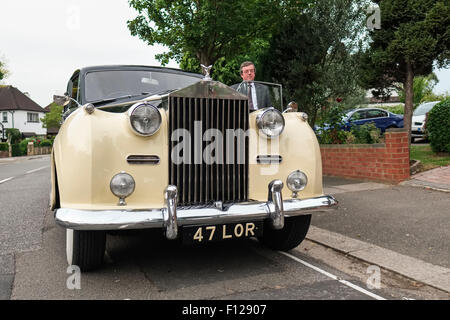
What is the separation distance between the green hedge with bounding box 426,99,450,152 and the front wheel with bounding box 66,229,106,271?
7995 mm

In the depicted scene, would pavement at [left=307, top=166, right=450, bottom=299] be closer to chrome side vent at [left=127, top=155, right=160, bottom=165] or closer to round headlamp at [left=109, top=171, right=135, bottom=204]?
chrome side vent at [left=127, top=155, right=160, bottom=165]

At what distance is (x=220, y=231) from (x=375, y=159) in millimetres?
5588

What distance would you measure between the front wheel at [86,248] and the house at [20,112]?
176 ft

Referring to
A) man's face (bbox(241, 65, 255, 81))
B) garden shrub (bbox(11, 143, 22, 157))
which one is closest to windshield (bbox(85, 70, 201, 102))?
man's face (bbox(241, 65, 255, 81))

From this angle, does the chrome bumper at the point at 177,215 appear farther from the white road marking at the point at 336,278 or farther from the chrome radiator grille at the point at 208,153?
the white road marking at the point at 336,278

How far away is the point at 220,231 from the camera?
3.08m

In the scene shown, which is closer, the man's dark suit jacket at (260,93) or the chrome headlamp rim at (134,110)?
the chrome headlamp rim at (134,110)

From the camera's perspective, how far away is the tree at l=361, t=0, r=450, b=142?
26.5 feet

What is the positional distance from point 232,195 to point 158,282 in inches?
37.1

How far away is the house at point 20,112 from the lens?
51.3m

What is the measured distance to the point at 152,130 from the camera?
121 inches

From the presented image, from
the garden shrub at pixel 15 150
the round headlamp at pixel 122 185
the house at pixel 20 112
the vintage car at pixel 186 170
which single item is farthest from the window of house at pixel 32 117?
the round headlamp at pixel 122 185
